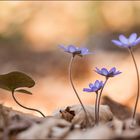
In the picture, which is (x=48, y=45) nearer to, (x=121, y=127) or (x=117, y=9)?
(x=117, y=9)

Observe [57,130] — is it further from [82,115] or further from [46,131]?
[82,115]

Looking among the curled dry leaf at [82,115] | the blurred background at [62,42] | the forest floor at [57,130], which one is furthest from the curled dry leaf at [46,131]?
the blurred background at [62,42]

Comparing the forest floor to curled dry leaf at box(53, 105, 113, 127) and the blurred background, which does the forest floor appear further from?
the blurred background

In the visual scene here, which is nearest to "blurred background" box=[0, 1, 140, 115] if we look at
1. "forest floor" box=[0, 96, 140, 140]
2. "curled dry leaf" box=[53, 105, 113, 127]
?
"curled dry leaf" box=[53, 105, 113, 127]

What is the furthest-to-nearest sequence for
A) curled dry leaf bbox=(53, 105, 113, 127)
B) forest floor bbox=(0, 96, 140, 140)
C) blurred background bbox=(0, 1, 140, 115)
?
blurred background bbox=(0, 1, 140, 115)
curled dry leaf bbox=(53, 105, 113, 127)
forest floor bbox=(0, 96, 140, 140)

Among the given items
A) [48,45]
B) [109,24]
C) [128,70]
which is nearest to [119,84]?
[128,70]

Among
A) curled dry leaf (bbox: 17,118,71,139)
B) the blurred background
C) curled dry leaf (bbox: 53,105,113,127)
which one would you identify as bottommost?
curled dry leaf (bbox: 17,118,71,139)

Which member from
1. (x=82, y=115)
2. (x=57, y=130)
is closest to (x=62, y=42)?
(x=82, y=115)

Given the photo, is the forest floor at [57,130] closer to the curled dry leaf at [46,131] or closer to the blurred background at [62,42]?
the curled dry leaf at [46,131]
